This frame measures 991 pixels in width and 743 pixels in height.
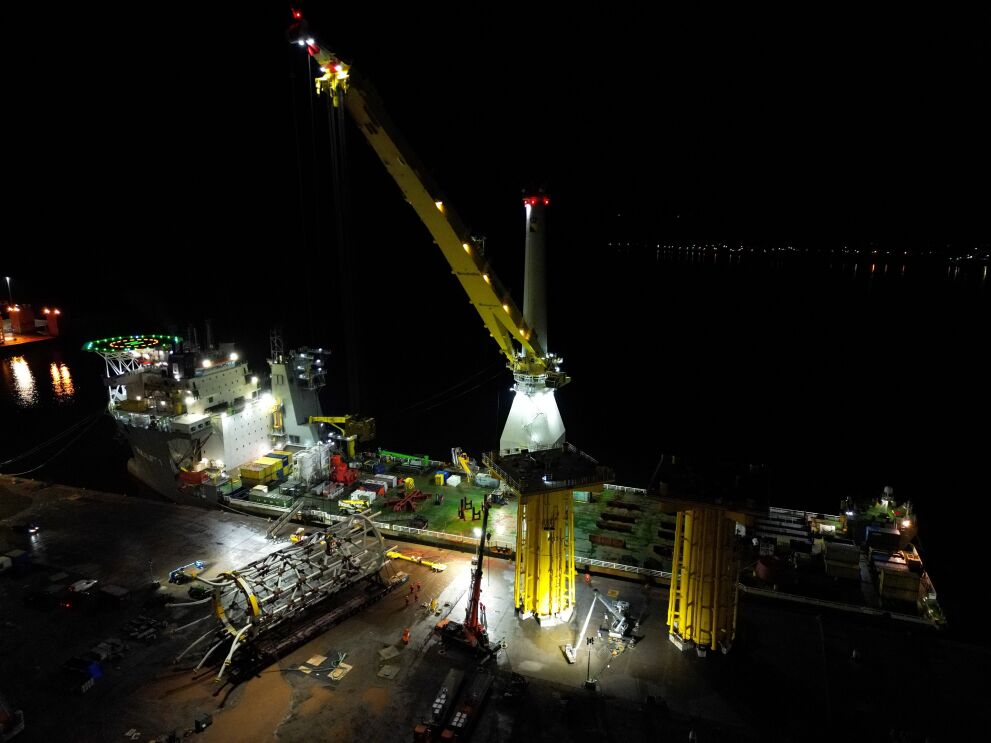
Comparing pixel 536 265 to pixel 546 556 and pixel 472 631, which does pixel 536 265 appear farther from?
pixel 472 631

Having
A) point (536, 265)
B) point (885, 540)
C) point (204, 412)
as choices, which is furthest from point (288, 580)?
point (885, 540)

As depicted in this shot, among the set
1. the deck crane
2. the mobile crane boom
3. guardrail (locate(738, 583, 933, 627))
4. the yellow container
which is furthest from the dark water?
the yellow container

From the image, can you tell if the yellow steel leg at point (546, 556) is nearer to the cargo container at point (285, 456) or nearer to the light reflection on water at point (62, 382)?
the cargo container at point (285, 456)

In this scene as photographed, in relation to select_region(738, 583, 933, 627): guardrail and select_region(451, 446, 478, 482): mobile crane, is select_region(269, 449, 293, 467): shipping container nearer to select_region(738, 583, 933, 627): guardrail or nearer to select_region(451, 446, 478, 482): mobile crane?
select_region(451, 446, 478, 482): mobile crane

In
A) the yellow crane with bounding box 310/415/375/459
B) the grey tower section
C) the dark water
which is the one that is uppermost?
the grey tower section

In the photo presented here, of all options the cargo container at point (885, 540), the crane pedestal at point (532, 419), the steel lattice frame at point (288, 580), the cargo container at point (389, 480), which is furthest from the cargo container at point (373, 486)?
the cargo container at point (885, 540)
